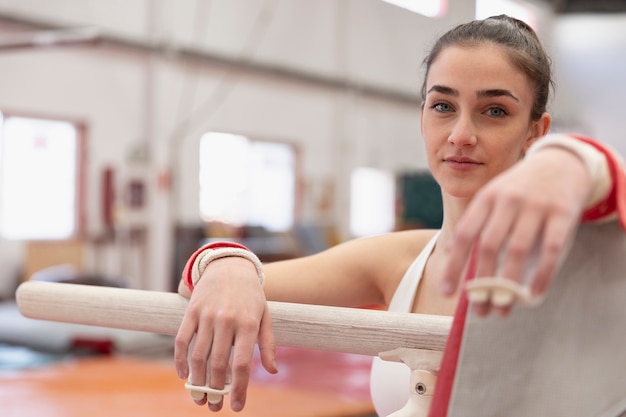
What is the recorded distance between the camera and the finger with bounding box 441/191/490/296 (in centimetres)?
76

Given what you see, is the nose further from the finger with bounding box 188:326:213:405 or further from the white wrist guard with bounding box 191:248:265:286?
the finger with bounding box 188:326:213:405

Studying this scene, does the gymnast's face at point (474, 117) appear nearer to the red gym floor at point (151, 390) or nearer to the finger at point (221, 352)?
the finger at point (221, 352)

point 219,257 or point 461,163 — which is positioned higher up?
point 461,163

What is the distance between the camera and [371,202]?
1267 centimetres

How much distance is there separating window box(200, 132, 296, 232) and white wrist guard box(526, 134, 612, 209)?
358 inches

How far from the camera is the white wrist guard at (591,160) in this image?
81 centimetres

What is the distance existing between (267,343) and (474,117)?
22.4 inches

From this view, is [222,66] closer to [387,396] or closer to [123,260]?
[123,260]

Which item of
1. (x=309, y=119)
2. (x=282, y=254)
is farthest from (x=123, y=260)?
(x=309, y=119)

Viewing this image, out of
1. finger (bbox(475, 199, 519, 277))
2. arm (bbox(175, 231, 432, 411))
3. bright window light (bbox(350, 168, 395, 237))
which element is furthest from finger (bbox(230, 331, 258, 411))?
bright window light (bbox(350, 168, 395, 237))

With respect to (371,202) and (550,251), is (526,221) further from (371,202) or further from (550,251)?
(371,202)

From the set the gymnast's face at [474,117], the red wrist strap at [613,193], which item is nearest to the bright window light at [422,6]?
the gymnast's face at [474,117]

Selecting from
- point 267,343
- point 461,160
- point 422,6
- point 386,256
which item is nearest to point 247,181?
point 422,6

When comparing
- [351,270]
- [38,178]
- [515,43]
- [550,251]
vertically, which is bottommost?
[38,178]
